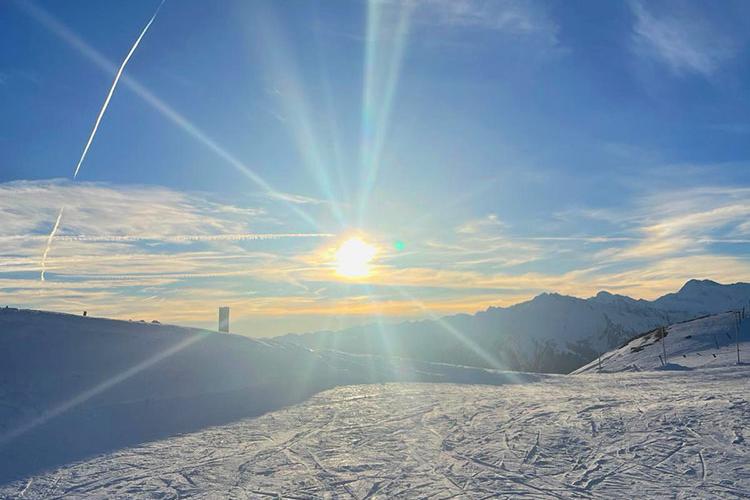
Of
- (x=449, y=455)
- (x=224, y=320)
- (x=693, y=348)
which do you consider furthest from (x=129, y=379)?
(x=693, y=348)

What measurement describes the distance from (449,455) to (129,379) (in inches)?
452

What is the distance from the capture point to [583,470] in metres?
10.5

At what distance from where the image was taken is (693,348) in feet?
112

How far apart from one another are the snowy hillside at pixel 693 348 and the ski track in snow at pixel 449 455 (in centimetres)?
1293

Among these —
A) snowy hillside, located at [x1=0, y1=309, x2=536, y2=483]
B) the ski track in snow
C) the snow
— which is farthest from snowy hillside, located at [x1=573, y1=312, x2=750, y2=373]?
the ski track in snow

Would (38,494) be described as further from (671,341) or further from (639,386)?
(671,341)

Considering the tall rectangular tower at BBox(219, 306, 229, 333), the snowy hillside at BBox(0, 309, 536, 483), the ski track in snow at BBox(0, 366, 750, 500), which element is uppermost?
the tall rectangular tower at BBox(219, 306, 229, 333)

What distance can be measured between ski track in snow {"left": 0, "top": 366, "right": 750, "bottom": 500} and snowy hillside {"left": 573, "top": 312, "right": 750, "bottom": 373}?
12.9 meters

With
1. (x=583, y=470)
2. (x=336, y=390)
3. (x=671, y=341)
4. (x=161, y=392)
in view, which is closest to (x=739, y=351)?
(x=671, y=341)

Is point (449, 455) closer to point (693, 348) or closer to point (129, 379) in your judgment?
point (129, 379)

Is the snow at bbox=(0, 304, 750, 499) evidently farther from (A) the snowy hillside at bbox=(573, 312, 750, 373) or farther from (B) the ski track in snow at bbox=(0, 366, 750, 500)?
(A) the snowy hillside at bbox=(573, 312, 750, 373)

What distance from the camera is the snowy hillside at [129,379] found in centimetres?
1416

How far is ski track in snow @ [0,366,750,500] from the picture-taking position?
9.70m

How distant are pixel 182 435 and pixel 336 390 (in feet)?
24.3
